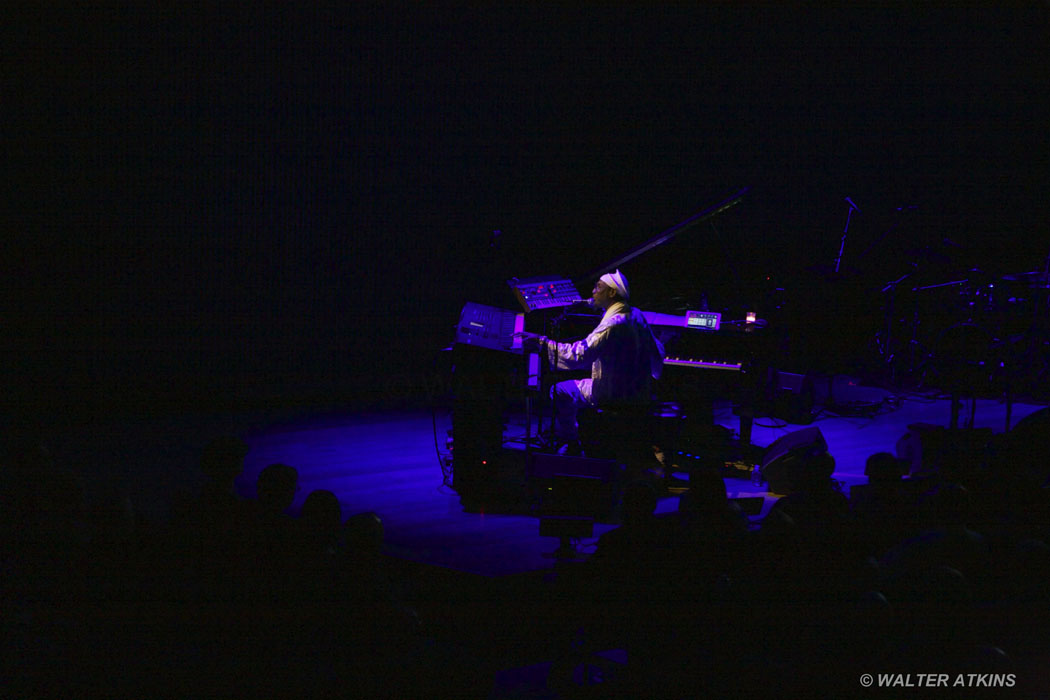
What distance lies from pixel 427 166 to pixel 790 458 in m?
5.04

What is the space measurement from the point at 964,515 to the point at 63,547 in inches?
147

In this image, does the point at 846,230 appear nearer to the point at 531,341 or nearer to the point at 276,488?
the point at 531,341

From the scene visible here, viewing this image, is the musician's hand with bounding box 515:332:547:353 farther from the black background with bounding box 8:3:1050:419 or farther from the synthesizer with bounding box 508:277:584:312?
the black background with bounding box 8:3:1050:419

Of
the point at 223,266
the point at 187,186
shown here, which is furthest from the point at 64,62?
the point at 223,266

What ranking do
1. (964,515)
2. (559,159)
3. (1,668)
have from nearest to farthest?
(1,668) < (964,515) < (559,159)

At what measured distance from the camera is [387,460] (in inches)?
281

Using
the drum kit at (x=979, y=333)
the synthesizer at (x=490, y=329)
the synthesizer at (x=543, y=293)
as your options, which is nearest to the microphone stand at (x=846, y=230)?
the drum kit at (x=979, y=333)

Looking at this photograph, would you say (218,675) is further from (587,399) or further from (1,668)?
(587,399)

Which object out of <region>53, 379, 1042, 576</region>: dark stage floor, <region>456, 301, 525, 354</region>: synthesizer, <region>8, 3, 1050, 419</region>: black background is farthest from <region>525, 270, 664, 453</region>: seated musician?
<region>8, 3, 1050, 419</region>: black background

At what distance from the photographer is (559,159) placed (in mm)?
9906

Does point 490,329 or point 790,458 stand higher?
point 490,329

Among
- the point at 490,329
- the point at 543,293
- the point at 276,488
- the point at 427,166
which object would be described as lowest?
the point at 276,488

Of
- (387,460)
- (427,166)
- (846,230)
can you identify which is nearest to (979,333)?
(846,230)

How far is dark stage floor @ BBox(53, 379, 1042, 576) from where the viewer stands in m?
5.38
